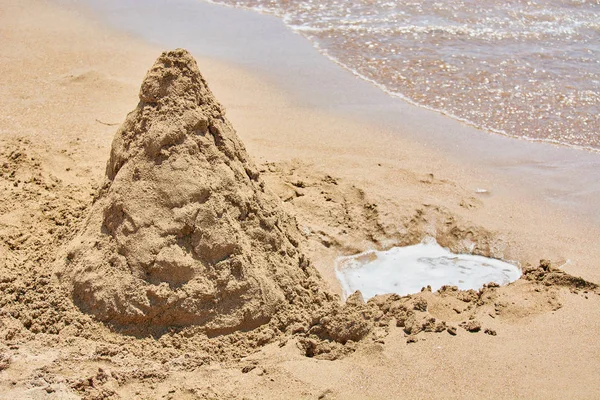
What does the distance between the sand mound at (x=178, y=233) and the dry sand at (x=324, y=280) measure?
0.38 feet

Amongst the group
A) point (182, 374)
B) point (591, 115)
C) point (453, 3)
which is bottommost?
point (182, 374)

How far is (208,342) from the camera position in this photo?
3.41 meters

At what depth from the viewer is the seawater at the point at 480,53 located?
7.09m

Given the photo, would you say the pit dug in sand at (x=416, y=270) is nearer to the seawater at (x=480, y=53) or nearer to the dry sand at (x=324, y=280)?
the dry sand at (x=324, y=280)

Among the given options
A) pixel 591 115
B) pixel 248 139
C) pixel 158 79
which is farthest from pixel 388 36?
pixel 158 79

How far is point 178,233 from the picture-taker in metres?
3.51

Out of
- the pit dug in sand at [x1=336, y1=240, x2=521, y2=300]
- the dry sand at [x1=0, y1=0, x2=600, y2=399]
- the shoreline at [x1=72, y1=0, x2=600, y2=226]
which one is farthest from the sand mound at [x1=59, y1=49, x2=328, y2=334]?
the shoreline at [x1=72, y1=0, x2=600, y2=226]

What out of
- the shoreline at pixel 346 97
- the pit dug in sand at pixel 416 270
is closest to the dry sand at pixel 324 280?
the pit dug in sand at pixel 416 270

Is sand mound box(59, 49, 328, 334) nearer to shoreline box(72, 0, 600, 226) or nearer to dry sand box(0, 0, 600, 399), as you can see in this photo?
dry sand box(0, 0, 600, 399)

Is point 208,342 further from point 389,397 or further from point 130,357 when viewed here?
point 389,397

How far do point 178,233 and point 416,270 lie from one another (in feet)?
5.64

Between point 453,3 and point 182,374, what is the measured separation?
8226mm

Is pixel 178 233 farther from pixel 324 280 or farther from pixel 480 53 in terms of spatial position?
pixel 480 53

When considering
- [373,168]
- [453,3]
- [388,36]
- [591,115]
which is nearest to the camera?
[373,168]
